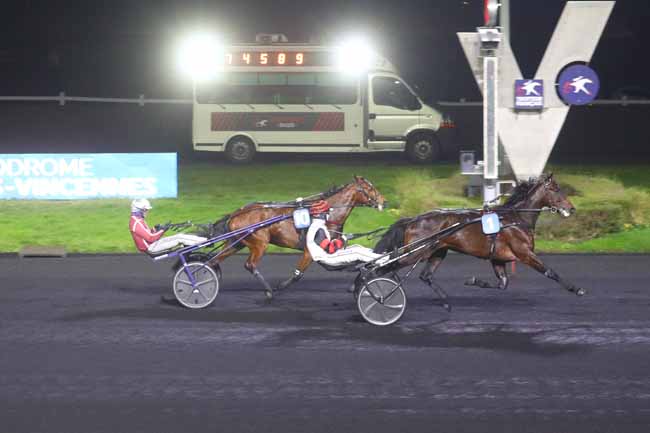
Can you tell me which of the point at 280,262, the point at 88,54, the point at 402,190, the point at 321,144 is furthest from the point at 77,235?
the point at 88,54

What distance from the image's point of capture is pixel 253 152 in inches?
1038

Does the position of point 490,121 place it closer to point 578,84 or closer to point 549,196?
point 578,84

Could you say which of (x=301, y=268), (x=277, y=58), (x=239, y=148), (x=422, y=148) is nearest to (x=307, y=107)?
(x=277, y=58)

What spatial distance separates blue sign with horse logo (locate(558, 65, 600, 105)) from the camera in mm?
17984

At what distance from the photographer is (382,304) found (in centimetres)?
1096

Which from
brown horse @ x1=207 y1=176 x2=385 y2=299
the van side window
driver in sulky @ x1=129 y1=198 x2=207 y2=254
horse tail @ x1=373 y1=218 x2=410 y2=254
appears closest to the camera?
horse tail @ x1=373 y1=218 x2=410 y2=254

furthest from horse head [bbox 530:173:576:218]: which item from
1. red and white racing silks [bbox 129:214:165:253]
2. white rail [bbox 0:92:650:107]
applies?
white rail [bbox 0:92:650:107]

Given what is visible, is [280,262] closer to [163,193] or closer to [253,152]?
[163,193]

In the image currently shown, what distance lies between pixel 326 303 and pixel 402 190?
7.21m

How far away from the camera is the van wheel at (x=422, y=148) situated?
85.7ft

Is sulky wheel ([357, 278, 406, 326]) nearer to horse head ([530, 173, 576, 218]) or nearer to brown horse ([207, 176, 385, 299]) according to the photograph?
brown horse ([207, 176, 385, 299])

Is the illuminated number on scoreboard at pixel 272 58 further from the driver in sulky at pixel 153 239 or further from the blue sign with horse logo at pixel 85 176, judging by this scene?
the driver in sulky at pixel 153 239

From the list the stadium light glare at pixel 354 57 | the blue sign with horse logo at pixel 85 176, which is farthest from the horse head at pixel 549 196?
the stadium light glare at pixel 354 57

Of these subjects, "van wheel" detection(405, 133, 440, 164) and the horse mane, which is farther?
"van wheel" detection(405, 133, 440, 164)
